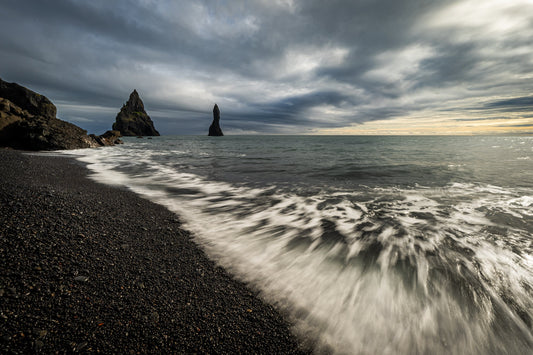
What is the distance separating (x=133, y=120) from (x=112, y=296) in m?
139

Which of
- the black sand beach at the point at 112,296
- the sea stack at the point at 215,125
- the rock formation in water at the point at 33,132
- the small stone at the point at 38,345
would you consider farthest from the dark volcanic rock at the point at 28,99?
the sea stack at the point at 215,125

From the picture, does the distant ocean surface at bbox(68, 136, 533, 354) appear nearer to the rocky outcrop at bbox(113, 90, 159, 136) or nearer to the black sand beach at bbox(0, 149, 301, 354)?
the black sand beach at bbox(0, 149, 301, 354)

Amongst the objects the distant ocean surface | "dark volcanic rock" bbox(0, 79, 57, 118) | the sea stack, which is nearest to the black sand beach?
the distant ocean surface

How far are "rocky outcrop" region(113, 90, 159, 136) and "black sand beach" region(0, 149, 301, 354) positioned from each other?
13425 centimetres

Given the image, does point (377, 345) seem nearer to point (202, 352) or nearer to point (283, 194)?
point (202, 352)

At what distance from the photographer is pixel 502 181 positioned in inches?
370

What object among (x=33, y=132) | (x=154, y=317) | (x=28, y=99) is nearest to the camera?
(x=154, y=317)

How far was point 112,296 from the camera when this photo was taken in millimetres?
2104

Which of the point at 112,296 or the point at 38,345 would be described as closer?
the point at 38,345

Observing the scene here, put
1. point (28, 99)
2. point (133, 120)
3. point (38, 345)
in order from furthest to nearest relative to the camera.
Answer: point (133, 120) → point (28, 99) → point (38, 345)

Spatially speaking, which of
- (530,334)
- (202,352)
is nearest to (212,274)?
(202,352)

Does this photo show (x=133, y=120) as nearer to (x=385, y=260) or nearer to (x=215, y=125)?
(x=215, y=125)

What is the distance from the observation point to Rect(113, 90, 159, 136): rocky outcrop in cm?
11262

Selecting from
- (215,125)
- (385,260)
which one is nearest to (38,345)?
(385,260)
